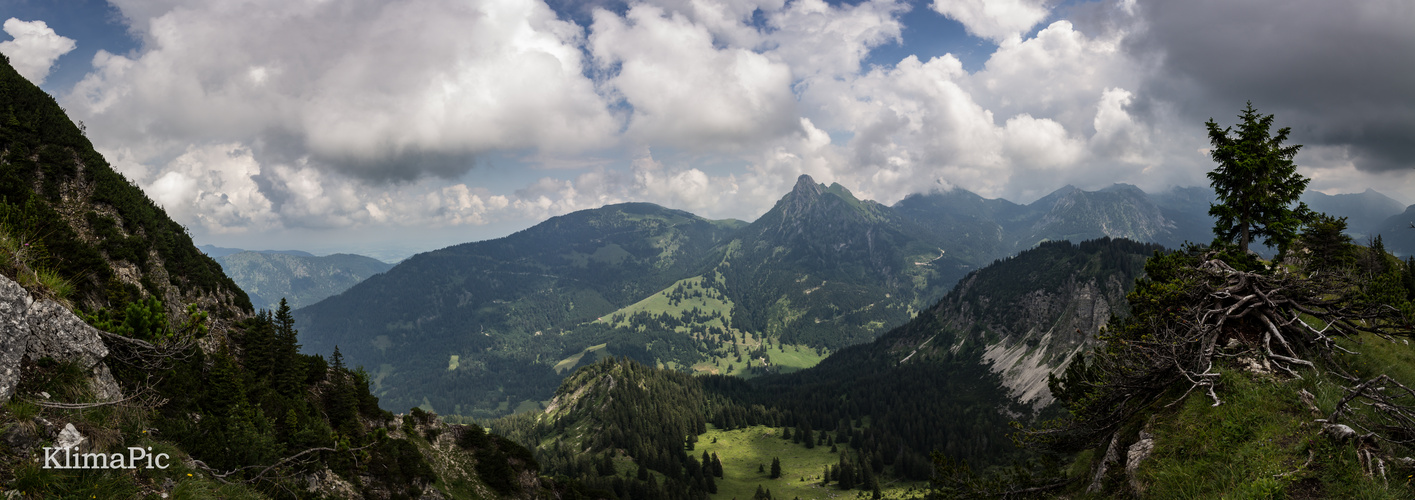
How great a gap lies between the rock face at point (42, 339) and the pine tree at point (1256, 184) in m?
47.8

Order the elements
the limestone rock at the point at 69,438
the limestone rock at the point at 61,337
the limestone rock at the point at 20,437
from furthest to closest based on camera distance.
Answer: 1. the limestone rock at the point at 61,337
2. the limestone rock at the point at 69,438
3. the limestone rock at the point at 20,437

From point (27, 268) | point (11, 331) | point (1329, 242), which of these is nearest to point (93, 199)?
point (27, 268)

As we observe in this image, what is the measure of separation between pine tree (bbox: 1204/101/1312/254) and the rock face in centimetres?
4784

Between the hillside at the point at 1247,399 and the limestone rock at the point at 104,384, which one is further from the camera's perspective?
the limestone rock at the point at 104,384

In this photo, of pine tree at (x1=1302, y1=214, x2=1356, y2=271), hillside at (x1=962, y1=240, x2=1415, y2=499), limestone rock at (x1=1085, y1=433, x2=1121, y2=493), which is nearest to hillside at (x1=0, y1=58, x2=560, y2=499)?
hillside at (x1=962, y1=240, x2=1415, y2=499)

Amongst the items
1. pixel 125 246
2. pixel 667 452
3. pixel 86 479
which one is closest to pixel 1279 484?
pixel 86 479

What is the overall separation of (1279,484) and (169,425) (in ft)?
107

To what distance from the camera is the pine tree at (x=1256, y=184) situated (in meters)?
29.5

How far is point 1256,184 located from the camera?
30.0 metres

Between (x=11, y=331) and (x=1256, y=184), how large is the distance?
172ft

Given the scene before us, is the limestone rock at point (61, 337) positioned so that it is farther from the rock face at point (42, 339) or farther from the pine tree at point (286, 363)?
the pine tree at point (286, 363)

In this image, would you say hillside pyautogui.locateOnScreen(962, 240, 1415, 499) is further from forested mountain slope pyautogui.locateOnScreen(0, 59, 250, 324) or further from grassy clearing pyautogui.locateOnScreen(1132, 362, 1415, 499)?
forested mountain slope pyautogui.locateOnScreen(0, 59, 250, 324)

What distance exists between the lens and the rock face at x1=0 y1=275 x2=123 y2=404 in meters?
11.0

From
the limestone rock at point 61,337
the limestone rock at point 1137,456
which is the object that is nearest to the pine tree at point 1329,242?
the limestone rock at point 1137,456
